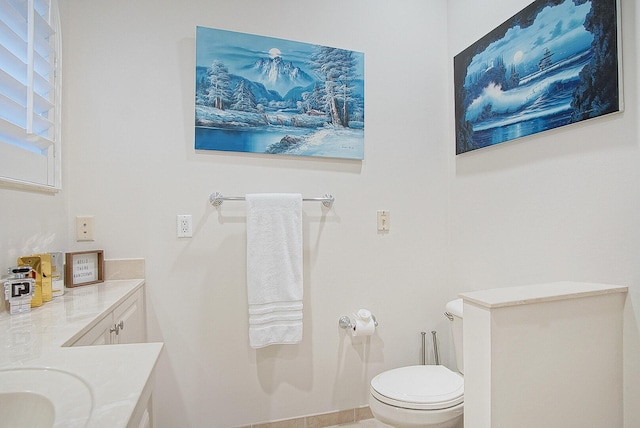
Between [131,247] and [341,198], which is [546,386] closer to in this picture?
[341,198]

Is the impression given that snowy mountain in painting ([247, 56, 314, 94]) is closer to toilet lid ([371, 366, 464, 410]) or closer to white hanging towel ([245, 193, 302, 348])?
white hanging towel ([245, 193, 302, 348])

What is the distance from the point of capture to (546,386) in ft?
3.55

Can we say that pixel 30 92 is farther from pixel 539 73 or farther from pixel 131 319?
pixel 539 73

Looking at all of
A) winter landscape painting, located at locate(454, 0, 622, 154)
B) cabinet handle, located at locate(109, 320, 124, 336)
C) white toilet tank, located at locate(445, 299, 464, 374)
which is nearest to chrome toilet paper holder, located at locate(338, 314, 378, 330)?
white toilet tank, located at locate(445, 299, 464, 374)

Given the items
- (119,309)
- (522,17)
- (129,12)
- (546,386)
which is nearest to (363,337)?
(546,386)

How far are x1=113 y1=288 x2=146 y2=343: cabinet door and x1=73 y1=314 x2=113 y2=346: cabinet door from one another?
0.20ft

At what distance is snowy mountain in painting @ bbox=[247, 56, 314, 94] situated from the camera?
1.76 m

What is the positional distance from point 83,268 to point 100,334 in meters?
0.57

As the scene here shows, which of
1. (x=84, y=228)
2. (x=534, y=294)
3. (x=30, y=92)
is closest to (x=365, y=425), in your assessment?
(x=534, y=294)

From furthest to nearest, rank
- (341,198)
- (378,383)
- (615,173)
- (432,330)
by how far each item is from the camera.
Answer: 1. (432,330)
2. (341,198)
3. (378,383)
4. (615,173)

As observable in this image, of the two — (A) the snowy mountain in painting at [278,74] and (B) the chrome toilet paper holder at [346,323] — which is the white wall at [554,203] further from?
(A) the snowy mountain in painting at [278,74]

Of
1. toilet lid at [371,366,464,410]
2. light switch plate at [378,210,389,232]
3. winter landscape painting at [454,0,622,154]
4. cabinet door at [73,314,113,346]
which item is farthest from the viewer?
light switch plate at [378,210,389,232]

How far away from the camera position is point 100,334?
3.39 ft

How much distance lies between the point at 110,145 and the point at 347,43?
1.41m
